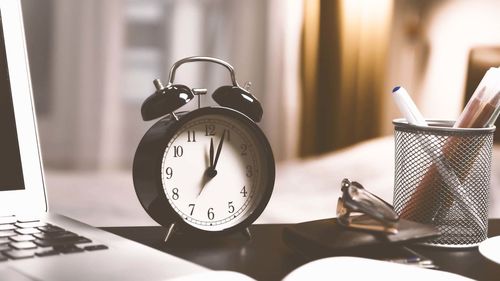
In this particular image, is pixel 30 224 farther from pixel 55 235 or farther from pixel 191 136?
pixel 191 136

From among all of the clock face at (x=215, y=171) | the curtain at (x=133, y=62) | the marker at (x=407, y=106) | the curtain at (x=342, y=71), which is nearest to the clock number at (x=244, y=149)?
the clock face at (x=215, y=171)

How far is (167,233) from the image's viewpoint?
65cm

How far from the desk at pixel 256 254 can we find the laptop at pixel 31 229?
66 millimetres

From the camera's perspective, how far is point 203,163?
2.20 feet

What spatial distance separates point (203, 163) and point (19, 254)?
0.72 feet

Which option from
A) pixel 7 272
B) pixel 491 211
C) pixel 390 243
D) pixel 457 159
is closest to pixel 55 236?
pixel 7 272

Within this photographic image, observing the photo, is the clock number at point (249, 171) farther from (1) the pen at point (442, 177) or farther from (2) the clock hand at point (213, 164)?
(1) the pen at point (442, 177)

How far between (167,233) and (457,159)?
1.00 ft

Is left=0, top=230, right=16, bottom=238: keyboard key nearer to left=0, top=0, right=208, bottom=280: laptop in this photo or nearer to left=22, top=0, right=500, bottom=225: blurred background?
left=0, top=0, right=208, bottom=280: laptop

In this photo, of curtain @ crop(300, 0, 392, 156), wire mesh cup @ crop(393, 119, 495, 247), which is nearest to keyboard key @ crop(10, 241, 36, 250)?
wire mesh cup @ crop(393, 119, 495, 247)

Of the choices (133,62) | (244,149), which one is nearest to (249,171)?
(244,149)

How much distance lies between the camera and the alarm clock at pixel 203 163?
648 mm

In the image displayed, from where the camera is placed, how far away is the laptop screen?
2.22 ft

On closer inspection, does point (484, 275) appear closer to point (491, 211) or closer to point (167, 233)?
point (167, 233)
